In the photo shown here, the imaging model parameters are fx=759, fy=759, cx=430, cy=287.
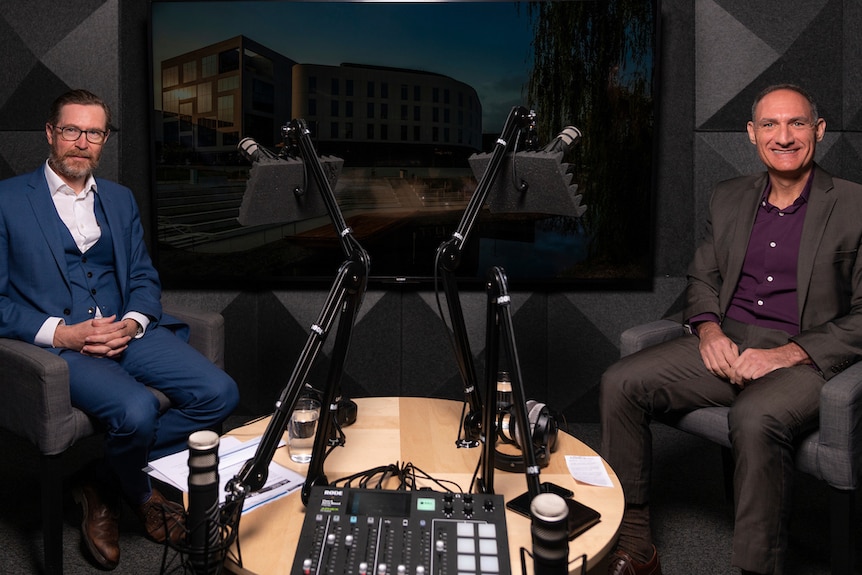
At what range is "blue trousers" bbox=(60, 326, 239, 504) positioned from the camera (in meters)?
2.21

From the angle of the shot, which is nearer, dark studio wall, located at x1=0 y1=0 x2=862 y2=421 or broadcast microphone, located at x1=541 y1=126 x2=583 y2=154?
broadcast microphone, located at x1=541 y1=126 x2=583 y2=154

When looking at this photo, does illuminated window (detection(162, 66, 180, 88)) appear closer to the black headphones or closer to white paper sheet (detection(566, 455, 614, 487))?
the black headphones

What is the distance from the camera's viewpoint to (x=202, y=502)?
1220mm

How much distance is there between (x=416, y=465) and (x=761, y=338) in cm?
125

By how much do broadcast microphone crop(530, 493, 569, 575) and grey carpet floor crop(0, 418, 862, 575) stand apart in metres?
1.36

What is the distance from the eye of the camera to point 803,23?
10.7 feet

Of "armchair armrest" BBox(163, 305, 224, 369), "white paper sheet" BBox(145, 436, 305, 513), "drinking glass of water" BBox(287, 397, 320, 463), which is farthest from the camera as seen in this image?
"armchair armrest" BBox(163, 305, 224, 369)

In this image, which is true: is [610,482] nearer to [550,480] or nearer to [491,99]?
[550,480]

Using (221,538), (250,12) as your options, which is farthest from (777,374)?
(250,12)

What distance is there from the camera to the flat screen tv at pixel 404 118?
128 inches

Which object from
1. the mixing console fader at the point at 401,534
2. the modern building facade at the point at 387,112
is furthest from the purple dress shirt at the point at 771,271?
the mixing console fader at the point at 401,534

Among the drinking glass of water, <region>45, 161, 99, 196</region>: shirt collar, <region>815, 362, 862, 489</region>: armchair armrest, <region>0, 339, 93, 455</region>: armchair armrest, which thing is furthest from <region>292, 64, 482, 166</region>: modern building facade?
<region>815, 362, 862, 489</region>: armchair armrest

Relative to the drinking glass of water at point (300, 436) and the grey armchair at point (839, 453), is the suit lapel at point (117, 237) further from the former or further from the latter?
the grey armchair at point (839, 453)

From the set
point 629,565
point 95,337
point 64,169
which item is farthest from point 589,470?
point 64,169
